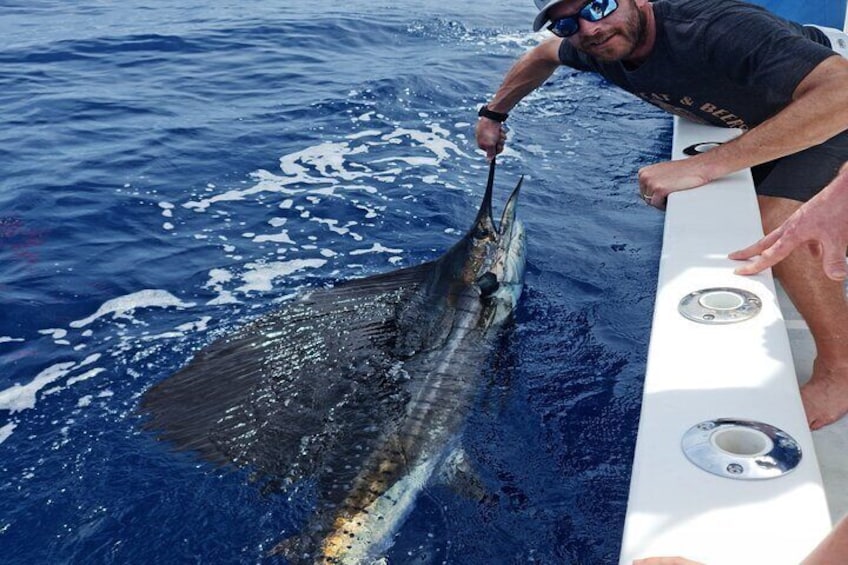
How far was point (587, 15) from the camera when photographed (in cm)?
286

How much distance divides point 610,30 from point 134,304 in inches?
88.2

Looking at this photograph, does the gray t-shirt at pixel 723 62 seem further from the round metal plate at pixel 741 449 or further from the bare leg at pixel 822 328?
the round metal plate at pixel 741 449

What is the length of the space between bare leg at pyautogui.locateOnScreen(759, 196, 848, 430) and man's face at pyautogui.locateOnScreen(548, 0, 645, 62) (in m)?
0.96

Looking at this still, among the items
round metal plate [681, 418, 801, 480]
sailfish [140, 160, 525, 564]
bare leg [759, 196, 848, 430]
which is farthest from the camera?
sailfish [140, 160, 525, 564]

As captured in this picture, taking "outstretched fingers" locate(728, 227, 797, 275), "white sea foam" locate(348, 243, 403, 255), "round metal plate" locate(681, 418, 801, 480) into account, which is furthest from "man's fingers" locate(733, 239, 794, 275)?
"white sea foam" locate(348, 243, 403, 255)

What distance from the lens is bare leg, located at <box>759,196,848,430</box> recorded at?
7.27 feet

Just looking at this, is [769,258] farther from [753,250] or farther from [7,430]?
[7,430]

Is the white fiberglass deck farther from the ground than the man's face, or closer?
closer

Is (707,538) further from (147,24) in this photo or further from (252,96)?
(147,24)

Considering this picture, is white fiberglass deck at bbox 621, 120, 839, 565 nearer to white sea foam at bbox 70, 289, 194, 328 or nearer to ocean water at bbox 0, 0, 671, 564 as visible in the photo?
ocean water at bbox 0, 0, 671, 564

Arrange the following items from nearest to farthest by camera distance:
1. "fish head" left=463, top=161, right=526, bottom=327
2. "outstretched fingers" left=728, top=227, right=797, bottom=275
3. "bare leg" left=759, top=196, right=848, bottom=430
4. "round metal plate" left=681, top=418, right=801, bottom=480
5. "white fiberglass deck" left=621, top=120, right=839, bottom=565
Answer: "white fiberglass deck" left=621, top=120, right=839, bottom=565 → "round metal plate" left=681, top=418, right=801, bottom=480 → "outstretched fingers" left=728, top=227, right=797, bottom=275 → "bare leg" left=759, top=196, right=848, bottom=430 → "fish head" left=463, top=161, right=526, bottom=327

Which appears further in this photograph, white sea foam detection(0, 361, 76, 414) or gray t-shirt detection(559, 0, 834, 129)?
white sea foam detection(0, 361, 76, 414)

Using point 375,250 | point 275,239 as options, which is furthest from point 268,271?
point 375,250

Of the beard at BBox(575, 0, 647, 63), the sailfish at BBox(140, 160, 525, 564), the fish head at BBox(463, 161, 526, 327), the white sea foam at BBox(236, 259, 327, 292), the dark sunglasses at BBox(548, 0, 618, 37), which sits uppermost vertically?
the dark sunglasses at BBox(548, 0, 618, 37)
